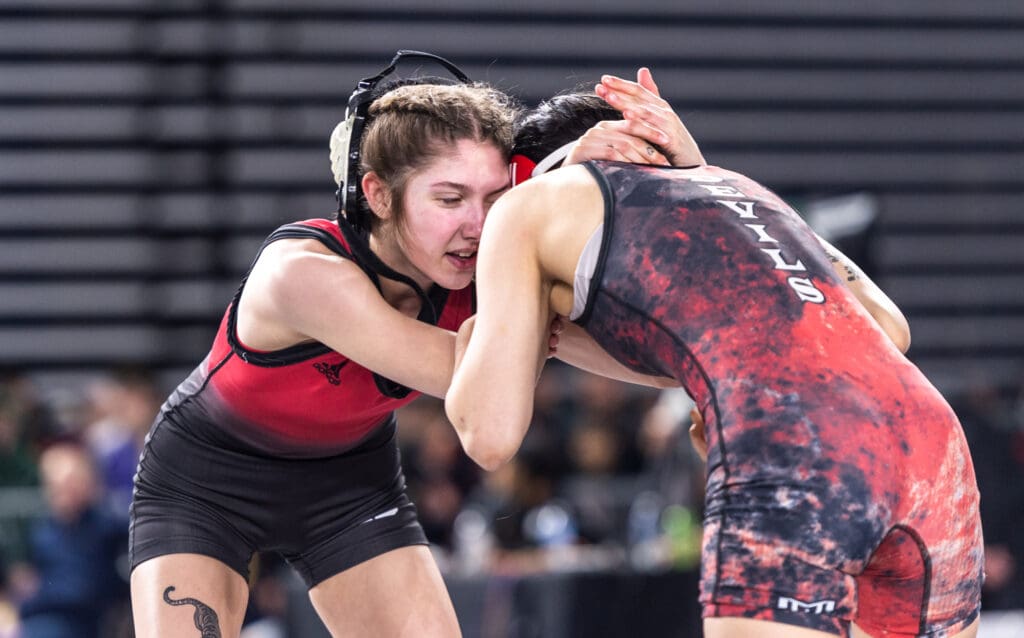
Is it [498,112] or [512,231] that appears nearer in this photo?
[512,231]

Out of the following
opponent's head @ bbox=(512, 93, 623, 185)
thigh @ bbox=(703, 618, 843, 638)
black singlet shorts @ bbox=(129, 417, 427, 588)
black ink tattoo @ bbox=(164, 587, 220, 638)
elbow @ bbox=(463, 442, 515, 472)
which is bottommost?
black ink tattoo @ bbox=(164, 587, 220, 638)

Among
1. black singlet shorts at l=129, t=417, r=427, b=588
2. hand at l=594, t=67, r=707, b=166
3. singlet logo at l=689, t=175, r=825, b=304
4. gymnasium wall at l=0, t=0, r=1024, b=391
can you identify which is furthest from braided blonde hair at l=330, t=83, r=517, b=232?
gymnasium wall at l=0, t=0, r=1024, b=391

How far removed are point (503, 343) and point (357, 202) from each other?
0.67m

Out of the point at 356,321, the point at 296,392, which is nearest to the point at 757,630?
the point at 356,321

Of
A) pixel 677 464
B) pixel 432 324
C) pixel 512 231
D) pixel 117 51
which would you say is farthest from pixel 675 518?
pixel 117 51

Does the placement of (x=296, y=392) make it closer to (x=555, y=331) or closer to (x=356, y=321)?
(x=356, y=321)

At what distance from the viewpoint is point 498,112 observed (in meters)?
2.63

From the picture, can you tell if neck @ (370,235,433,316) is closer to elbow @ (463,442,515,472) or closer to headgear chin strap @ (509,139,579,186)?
headgear chin strap @ (509,139,579,186)

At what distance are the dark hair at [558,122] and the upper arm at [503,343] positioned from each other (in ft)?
1.18

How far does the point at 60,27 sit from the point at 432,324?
560 cm

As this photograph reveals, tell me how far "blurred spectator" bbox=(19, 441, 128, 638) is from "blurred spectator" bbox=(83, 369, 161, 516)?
11.2 inches

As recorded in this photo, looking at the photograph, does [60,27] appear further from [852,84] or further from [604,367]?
[604,367]

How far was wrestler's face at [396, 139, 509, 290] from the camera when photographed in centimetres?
254

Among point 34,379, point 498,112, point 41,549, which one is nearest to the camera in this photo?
point 498,112
